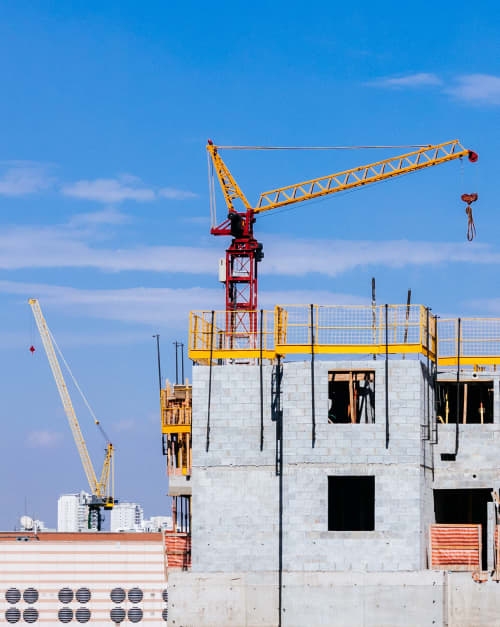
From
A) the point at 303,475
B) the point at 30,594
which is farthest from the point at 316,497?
the point at 30,594

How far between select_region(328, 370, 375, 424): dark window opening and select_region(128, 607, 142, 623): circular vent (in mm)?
54884

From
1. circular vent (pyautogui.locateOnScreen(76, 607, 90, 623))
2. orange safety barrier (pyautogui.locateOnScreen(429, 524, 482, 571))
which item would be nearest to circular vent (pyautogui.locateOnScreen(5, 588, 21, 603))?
circular vent (pyautogui.locateOnScreen(76, 607, 90, 623))

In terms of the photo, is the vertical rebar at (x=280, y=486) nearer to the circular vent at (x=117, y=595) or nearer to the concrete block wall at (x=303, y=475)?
the concrete block wall at (x=303, y=475)

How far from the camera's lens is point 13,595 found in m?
98.4

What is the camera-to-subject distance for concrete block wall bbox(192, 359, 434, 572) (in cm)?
4456

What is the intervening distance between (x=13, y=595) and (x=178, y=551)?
52563 mm

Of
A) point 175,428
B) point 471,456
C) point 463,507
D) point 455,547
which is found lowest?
point 455,547

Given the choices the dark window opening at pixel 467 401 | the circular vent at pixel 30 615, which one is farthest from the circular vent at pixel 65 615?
the dark window opening at pixel 467 401

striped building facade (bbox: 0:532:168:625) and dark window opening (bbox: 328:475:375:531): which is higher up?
dark window opening (bbox: 328:475:375:531)

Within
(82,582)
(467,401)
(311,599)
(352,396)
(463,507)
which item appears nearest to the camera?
(311,599)

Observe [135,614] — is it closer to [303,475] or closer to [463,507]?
[463,507]

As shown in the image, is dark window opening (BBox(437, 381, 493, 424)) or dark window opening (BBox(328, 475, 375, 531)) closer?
dark window opening (BBox(437, 381, 493, 424))

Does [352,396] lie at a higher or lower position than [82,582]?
higher

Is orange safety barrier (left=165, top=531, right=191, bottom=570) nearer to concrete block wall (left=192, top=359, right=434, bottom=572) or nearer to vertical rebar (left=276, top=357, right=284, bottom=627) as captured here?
concrete block wall (left=192, top=359, right=434, bottom=572)
